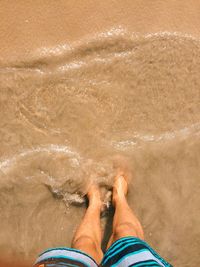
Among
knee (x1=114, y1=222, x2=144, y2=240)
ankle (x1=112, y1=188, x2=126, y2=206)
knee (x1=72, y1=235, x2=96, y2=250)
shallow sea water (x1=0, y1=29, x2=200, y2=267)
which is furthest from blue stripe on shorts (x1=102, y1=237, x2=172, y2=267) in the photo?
shallow sea water (x1=0, y1=29, x2=200, y2=267)

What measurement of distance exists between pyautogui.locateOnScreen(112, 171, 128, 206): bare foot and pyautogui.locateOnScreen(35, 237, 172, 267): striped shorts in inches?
18.9

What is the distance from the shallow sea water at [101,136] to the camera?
2.09m

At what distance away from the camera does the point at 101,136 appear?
7.08 feet

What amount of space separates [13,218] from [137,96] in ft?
3.25

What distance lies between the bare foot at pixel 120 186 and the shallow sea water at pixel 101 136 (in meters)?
0.04

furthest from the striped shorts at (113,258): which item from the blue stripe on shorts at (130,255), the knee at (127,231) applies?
the knee at (127,231)

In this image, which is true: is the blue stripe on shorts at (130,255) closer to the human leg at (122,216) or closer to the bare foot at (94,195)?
the human leg at (122,216)

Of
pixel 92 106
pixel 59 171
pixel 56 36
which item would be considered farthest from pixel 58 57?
pixel 59 171

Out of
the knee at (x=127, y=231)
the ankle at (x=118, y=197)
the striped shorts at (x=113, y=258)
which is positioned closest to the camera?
the striped shorts at (x=113, y=258)

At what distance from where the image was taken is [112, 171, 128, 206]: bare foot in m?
2.20

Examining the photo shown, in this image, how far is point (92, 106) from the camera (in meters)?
2.12

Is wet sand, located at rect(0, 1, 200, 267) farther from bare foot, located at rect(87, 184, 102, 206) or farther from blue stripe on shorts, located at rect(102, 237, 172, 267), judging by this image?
blue stripe on shorts, located at rect(102, 237, 172, 267)

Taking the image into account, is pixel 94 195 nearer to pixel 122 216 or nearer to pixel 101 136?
pixel 122 216

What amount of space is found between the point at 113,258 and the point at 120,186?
23.1 inches
